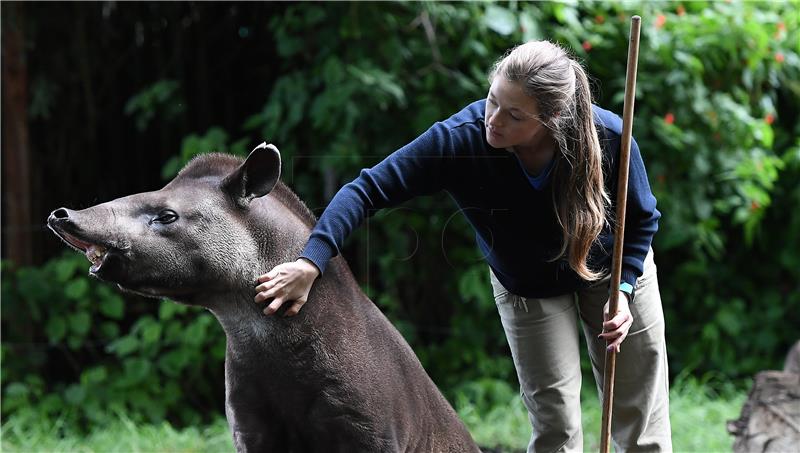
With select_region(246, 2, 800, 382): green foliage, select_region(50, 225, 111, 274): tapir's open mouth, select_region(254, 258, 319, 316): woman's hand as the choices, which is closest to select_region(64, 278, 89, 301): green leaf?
select_region(246, 2, 800, 382): green foliage

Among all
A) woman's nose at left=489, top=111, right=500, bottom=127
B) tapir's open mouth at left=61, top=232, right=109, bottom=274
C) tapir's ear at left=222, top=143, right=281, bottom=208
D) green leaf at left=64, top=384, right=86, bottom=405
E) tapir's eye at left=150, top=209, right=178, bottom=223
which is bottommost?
green leaf at left=64, top=384, right=86, bottom=405

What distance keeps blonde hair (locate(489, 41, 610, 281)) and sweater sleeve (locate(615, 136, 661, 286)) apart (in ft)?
0.41

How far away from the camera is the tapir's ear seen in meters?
2.64

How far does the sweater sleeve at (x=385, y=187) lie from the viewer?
265 cm

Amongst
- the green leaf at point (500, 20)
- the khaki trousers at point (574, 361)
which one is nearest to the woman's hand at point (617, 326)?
the khaki trousers at point (574, 361)

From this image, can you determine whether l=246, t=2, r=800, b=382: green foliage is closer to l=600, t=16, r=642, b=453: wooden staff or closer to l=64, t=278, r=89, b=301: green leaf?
l=64, t=278, r=89, b=301: green leaf

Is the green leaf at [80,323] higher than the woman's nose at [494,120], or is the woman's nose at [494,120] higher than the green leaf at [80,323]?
the woman's nose at [494,120]

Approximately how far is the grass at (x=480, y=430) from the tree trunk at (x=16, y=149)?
118 cm

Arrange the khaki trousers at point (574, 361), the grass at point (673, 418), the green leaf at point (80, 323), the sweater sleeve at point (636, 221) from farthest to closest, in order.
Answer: the green leaf at point (80, 323)
the grass at point (673, 418)
the khaki trousers at point (574, 361)
the sweater sleeve at point (636, 221)

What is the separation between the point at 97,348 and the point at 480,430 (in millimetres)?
2530

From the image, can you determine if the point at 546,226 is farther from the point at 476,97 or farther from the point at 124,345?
the point at 124,345

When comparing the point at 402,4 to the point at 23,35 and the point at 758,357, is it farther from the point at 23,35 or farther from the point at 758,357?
the point at 758,357

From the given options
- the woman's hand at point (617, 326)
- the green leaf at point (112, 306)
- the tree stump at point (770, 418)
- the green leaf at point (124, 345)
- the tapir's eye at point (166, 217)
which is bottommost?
the tree stump at point (770, 418)

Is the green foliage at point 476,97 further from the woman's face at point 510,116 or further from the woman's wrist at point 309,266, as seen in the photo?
the woman's wrist at point 309,266
